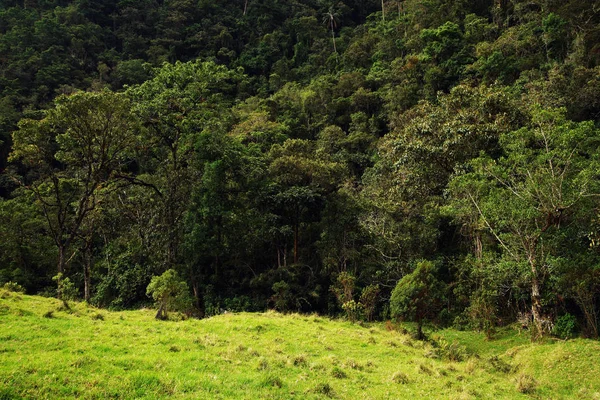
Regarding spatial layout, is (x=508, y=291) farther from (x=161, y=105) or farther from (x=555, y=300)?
(x=161, y=105)

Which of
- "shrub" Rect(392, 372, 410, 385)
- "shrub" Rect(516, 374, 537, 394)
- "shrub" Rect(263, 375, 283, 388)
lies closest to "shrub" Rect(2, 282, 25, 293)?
"shrub" Rect(263, 375, 283, 388)

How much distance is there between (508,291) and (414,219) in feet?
24.4

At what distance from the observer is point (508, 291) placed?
73.4 feet

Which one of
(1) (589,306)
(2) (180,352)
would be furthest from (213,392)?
(1) (589,306)

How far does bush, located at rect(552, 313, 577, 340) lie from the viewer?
17500 millimetres

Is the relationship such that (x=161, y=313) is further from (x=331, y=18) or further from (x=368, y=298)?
(x=331, y=18)

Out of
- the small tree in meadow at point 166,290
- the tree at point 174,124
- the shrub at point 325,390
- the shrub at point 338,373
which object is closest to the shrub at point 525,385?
the shrub at point 338,373

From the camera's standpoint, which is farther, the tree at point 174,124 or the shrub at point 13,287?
the tree at point 174,124

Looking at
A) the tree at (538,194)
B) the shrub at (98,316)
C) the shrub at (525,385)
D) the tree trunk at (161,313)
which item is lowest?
the shrub at (525,385)

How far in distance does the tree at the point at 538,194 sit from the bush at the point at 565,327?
0.73 meters

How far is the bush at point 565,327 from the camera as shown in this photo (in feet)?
57.4

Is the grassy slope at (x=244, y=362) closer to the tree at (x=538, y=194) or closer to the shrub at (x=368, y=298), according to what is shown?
the tree at (x=538, y=194)

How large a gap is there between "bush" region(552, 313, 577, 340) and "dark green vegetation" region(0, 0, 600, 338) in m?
0.22

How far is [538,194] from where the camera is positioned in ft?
56.7
